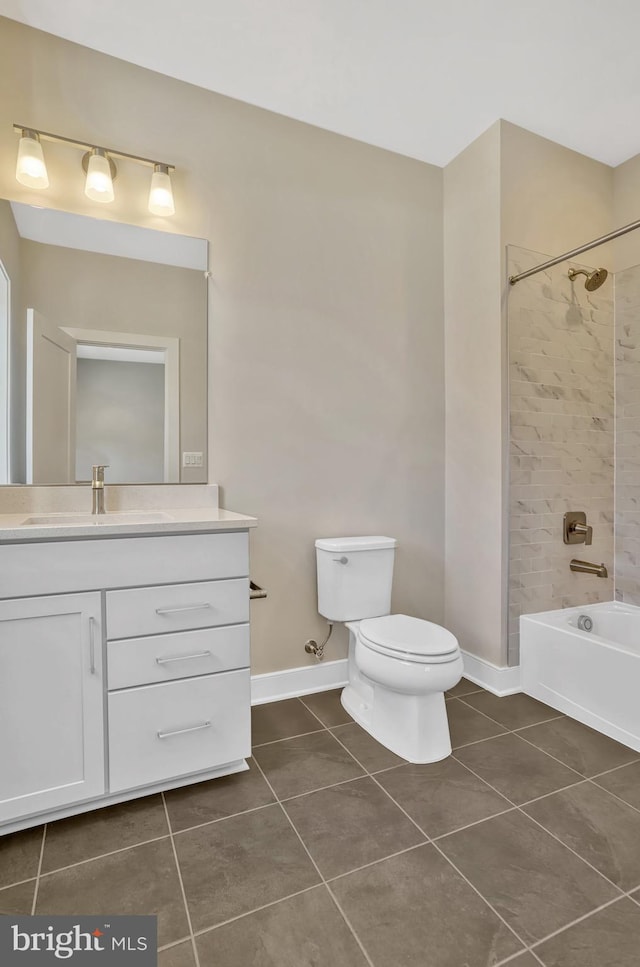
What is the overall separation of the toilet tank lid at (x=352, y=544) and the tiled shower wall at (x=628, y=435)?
1317 millimetres

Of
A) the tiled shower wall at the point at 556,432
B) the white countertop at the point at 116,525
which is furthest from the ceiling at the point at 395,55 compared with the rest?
the white countertop at the point at 116,525

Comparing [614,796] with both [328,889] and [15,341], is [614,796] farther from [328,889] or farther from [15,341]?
[15,341]

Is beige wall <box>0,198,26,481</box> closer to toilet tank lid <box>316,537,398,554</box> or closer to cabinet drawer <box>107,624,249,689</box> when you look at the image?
cabinet drawer <box>107,624,249,689</box>

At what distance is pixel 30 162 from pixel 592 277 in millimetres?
2400

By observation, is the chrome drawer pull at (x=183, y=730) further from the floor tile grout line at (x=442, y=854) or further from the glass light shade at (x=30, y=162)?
the glass light shade at (x=30, y=162)

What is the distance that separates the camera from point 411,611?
259 cm

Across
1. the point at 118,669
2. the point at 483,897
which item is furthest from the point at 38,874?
the point at 483,897

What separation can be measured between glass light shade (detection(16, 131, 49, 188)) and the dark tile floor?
2101mm

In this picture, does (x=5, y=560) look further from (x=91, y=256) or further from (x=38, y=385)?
(x=91, y=256)

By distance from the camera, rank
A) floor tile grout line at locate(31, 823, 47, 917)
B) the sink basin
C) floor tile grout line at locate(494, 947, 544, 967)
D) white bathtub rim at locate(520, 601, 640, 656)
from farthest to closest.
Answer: white bathtub rim at locate(520, 601, 640, 656) → the sink basin → floor tile grout line at locate(31, 823, 47, 917) → floor tile grout line at locate(494, 947, 544, 967)

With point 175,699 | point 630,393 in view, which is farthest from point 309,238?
point 175,699

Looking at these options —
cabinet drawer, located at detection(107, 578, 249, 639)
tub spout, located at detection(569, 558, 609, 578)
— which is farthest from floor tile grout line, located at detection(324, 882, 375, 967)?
tub spout, located at detection(569, 558, 609, 578)

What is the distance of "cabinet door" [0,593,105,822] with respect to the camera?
1.36 meters

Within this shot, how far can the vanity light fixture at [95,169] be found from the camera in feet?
5.85
